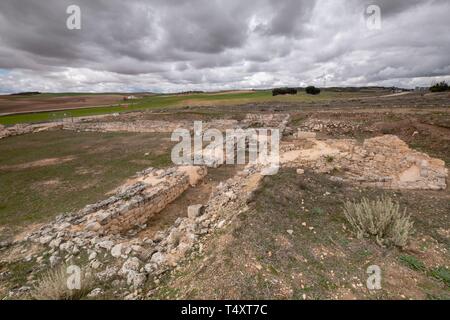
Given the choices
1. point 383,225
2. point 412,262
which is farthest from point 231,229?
point 412,262

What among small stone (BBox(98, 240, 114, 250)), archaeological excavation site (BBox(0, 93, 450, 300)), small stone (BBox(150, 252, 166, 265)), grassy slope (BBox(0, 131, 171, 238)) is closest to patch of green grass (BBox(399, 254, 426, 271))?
archaeological excavation site (BBox(0, 93, 450, 300))

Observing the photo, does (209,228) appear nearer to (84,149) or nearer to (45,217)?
(45,217)

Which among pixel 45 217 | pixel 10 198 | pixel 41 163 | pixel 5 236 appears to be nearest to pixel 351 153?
pixel 45 217

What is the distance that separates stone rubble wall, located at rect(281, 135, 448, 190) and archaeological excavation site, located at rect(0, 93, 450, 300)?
9 cm

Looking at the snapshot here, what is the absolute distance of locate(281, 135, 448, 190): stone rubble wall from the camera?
807 centimetres

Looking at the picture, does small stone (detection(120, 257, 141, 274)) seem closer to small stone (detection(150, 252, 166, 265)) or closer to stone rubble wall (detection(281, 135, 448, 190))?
small stone (detection(150, 252, 166, 265))

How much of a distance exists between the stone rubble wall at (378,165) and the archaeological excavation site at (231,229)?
0.28 feet

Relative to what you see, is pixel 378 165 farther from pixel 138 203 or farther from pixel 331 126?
pixel 331 126

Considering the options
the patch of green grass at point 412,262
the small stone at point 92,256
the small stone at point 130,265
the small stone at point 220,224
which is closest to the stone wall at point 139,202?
the small stone at point 92,256

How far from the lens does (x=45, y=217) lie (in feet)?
24.4

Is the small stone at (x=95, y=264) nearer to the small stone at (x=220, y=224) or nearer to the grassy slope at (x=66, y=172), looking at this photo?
the small stone at (x=220, y=224)

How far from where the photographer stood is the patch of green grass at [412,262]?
4.14 metres

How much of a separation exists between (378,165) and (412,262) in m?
7.32

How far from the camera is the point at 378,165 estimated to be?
10398 millimetres
